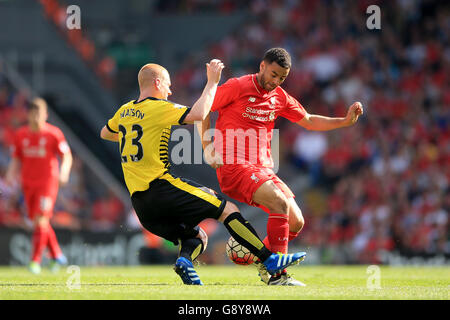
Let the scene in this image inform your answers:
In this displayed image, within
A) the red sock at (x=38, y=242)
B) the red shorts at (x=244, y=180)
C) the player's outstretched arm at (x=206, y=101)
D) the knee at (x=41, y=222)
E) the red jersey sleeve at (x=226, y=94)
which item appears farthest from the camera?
the knee at (x=41, y=222)

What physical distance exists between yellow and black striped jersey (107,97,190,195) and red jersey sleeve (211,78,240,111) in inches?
33.8

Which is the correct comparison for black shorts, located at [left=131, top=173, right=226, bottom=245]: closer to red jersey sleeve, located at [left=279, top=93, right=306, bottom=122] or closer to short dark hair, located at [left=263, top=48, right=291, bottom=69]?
short dark hair, located at [left=263, top=48, right=291, bottom=69]

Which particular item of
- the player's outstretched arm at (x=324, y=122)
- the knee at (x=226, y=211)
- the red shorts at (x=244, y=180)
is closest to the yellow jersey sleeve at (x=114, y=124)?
the red shorts at (x=244, y=180)

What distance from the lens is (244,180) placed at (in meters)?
7.37

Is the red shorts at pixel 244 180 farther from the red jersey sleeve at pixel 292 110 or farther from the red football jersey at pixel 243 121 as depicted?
the red jersey sleeve at pixel 292 110

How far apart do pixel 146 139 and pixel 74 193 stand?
1055cm

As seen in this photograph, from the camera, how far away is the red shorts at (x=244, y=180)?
24.0ft

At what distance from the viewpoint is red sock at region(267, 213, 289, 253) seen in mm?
7207

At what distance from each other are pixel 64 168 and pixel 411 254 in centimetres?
822

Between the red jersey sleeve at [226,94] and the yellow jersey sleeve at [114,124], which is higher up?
the red jersey sleeve at [226,94]

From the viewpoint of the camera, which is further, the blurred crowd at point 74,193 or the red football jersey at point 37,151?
the blurred crowd at point 74,193

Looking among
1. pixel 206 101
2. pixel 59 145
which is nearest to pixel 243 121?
pixel 206 101

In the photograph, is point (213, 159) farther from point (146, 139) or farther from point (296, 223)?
point (296, 223)

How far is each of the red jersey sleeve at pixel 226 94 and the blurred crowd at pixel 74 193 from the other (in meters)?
8.27
